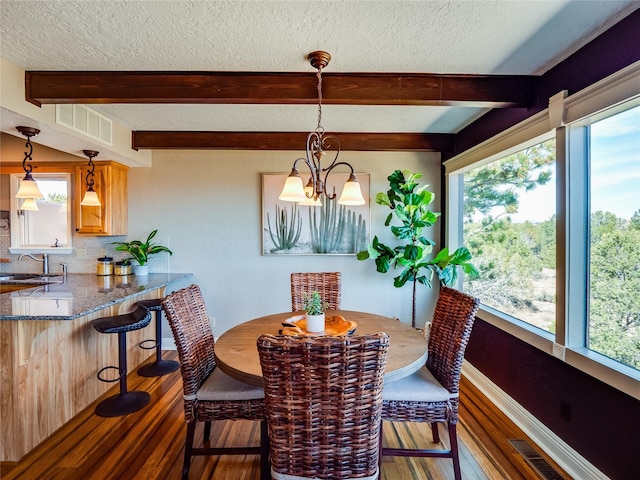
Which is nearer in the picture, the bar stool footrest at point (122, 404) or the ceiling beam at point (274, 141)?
the bar stool footrest at point (122, 404)

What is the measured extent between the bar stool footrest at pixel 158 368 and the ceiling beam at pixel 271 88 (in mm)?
2400

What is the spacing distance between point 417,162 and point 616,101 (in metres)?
2.08

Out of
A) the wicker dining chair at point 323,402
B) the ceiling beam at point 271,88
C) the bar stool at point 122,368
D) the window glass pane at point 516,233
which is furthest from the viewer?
the bar stool at point 122,368

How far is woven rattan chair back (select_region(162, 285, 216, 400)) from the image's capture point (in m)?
1.67

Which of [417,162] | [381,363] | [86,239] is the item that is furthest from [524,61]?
[86,239]

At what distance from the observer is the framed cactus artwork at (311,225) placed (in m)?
3.50

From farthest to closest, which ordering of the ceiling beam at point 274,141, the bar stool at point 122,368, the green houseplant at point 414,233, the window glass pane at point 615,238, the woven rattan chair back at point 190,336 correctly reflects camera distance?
the ceiling beam at point 274,141, the green houseplant at point 414,233, the bar stool at point 122,368, the woven rattan chair back at point 190,336, the window glass pane at point 615,238

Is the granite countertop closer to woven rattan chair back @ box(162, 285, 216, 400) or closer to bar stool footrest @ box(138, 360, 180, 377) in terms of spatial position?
woven rattan chair back @ box(162, 285, 216, 400)

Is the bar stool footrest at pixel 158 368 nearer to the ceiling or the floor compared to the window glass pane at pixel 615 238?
nearer to the floor

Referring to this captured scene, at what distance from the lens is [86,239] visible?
352 cm

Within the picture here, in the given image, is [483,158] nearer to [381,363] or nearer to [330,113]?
[330,113]

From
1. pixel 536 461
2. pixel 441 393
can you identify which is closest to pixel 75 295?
pixel 441 393

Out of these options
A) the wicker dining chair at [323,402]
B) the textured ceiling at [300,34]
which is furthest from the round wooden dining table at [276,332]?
the textured ceiling at [300,34]

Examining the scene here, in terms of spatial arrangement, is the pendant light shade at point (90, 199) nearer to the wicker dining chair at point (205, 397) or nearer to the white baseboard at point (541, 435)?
the wicker dining chair at point (205, 397)
